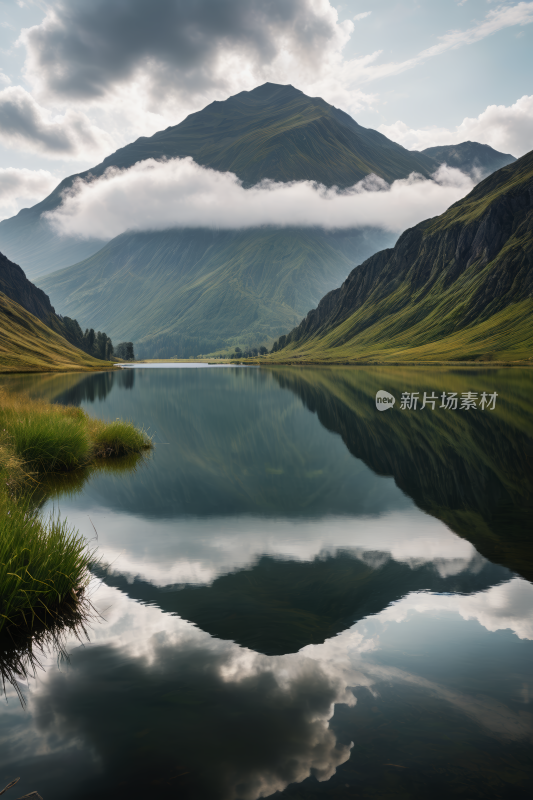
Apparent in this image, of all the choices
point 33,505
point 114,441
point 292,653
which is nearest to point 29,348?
point 114,441

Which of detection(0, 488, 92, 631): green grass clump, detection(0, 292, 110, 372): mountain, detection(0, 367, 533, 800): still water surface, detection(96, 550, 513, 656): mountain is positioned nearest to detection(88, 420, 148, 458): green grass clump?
detection(0, 367, 533, 800): still water surface

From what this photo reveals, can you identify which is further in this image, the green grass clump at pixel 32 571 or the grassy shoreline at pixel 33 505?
the grassy shoreline at pixel 33 505

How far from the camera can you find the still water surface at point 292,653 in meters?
5.81

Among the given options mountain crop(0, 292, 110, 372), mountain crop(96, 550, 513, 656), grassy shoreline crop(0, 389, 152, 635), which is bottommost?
mountain crop(96, 550, 513, 656)

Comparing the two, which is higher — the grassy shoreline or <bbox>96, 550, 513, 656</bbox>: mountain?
the grassy shoreline

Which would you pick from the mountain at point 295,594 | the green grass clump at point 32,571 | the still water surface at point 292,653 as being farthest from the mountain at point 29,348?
the mountain at point 295,594

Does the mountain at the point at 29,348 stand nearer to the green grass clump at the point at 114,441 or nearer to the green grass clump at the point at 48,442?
the green grass clump at the point at 114,441

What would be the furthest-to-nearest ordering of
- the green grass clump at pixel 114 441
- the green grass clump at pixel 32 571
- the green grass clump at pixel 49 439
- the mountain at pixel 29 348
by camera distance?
the mountain at pixel 29 348, the green grass clump at pixel 114 441, the green grass clump at pixel 49 439, the green grass clump at pixel 32 571

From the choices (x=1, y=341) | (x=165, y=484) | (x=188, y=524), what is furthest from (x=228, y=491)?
(x=1, y=341)

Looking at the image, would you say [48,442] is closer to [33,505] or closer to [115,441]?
[115,441]

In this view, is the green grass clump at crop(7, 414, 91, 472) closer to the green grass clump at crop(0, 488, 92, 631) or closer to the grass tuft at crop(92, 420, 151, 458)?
the grass tuft at crop(92, 420, 151, 458)

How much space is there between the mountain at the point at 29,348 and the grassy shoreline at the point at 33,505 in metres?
107

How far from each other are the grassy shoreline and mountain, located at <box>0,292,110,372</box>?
10748 centimetres

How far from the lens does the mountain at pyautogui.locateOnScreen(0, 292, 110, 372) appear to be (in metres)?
136
